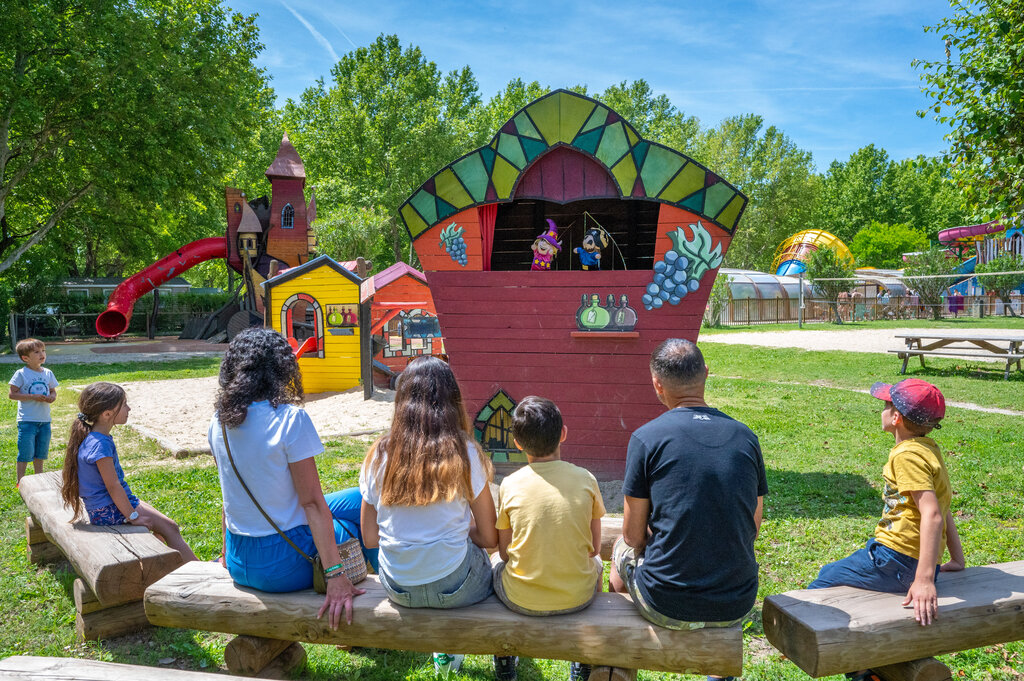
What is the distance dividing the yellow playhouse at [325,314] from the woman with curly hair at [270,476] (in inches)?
391

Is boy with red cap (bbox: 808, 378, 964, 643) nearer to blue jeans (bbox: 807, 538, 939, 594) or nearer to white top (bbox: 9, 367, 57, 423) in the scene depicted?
blue jeans (bbox: 807, 538, 939, 594)

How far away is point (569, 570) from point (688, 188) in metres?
4.19

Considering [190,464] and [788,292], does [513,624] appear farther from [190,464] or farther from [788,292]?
[788,292]

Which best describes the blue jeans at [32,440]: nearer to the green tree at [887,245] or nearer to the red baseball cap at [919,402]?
the red baseball cap at [919,402]

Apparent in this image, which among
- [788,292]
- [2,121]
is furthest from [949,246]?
[2,121]

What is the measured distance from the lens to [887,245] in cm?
5253

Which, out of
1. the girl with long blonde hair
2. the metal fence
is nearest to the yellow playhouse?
the girl with long blonde hair

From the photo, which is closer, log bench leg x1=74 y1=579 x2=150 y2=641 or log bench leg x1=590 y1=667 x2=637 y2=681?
log bench leg x1=590 y1=667 x2=637 y2=681

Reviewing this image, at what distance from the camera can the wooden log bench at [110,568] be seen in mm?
3252

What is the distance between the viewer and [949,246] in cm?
4419

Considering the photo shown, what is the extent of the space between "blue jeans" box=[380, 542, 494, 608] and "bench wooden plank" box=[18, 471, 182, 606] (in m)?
1.45

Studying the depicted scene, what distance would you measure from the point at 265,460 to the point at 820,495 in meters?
5.00

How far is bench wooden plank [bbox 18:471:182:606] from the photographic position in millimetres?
3236

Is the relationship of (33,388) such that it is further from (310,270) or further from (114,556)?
(310,270)
